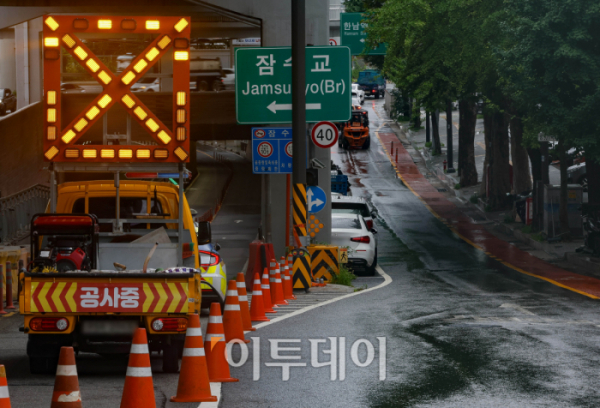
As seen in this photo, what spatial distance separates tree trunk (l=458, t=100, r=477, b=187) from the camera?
4431 centimetres

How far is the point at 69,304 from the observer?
8594mm

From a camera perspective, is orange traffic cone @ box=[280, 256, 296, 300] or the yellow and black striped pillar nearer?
orange traffic cone @ box=[280, 256, 296, 300]

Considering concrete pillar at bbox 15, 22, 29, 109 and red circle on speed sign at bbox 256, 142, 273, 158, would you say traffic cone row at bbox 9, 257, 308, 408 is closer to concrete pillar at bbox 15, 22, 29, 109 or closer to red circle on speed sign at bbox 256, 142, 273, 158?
red circle on speed sign at bbox 256, 142, 273, 158

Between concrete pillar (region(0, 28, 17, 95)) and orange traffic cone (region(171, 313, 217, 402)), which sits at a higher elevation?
concrete pillar (region(0, 28, 17, 95))

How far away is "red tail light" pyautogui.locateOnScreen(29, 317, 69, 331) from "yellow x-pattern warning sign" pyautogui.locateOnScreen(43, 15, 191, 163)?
5.81 feet

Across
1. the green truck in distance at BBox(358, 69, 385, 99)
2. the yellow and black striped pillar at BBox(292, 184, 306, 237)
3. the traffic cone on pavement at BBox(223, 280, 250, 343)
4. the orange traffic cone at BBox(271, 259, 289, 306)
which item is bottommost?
the orange traffic cone at BBox(271, 259, 289, 306)

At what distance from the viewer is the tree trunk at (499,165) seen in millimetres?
38406

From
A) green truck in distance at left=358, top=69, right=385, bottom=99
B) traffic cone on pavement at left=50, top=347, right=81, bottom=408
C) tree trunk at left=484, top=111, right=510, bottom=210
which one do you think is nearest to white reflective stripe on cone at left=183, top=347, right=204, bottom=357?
traffic cone on pavement at left=50, top=347, right=81, bottom=408

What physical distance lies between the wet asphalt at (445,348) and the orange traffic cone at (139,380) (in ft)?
3.56

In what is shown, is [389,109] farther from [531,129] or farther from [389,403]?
[389,403]

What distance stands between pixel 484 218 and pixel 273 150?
19.8m

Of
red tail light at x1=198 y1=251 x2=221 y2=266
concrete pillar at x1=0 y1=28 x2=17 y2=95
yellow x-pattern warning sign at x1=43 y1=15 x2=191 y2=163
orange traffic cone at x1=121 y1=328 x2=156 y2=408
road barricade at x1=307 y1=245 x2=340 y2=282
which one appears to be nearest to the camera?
orange traffic cone at x1=121 y1=328 x2=156 y2=408

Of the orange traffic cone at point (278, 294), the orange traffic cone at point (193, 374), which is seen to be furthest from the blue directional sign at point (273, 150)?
the orange traffic cone at point (193, 374)

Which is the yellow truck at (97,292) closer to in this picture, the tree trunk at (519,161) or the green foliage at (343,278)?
the green foliage at (343,278)
